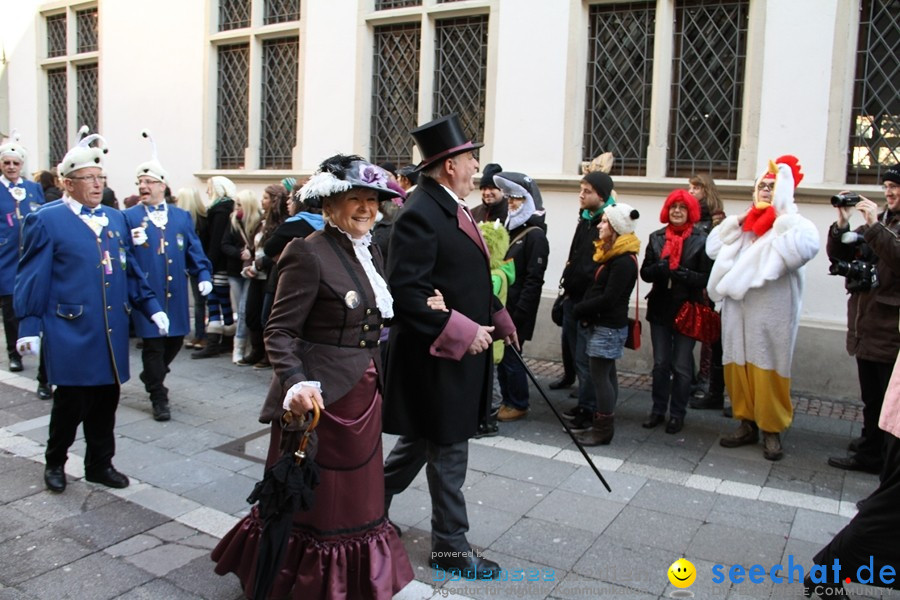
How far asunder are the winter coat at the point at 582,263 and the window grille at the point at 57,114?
11.0m

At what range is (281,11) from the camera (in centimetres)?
1038

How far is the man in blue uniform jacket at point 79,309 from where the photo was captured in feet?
14.6

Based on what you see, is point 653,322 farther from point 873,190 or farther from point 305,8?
point 305,8

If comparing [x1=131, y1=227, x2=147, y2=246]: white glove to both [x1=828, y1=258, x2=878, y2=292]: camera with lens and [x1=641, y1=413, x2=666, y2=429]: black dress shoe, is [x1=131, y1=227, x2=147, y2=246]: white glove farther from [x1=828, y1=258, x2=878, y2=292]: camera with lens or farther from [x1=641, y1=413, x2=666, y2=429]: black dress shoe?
[x1=828, y1=258, x2=878, y2=292]: camera with lens

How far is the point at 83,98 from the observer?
13.2m

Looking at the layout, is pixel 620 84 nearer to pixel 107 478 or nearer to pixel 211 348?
pixel 211 348

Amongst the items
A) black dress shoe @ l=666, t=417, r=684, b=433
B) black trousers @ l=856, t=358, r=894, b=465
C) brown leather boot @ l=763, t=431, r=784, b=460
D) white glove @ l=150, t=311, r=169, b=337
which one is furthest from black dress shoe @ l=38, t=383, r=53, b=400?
black trousers @ l=856, t=358, r=894, b=465

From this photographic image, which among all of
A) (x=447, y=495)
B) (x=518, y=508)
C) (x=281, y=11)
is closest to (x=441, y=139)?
(x=447, y=495)

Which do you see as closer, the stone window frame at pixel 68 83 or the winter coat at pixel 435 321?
the winter coat at pixel 435 321

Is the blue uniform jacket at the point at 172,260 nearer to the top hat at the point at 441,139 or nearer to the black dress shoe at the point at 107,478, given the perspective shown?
the black dress shoe at the point at 107,478

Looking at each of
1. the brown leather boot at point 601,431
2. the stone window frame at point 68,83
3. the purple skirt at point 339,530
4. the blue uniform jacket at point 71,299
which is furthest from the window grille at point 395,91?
the purple skirt at point 339,530

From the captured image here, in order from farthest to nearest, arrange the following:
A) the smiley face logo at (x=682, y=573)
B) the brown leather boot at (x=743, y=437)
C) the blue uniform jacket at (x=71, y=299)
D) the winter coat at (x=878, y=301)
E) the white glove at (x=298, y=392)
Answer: the brown leather boot at (x=743, y=437), the winter coat at (x=878, y=301), the blue uniform jacket at (x=71, y=299), the smiley face logo at (x=682, y=573), the white glove at (x=298, y=392)

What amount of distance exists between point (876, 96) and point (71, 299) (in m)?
6.51

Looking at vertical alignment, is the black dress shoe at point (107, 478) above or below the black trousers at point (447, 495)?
below
